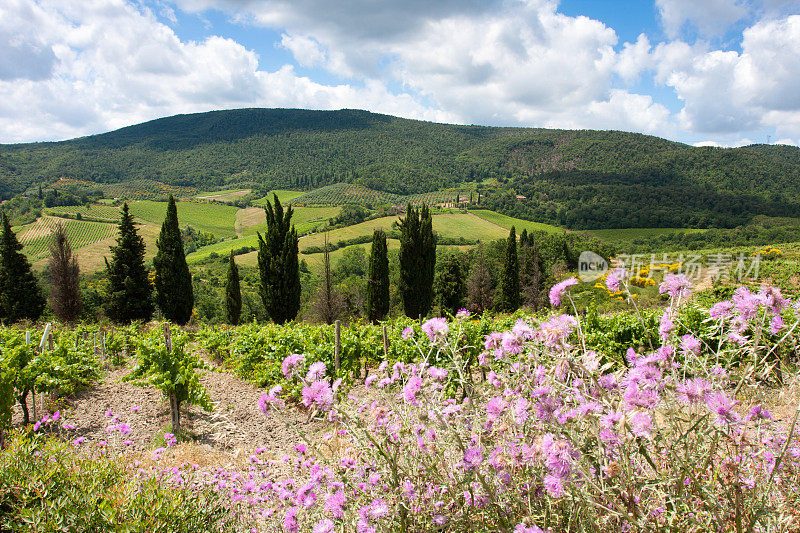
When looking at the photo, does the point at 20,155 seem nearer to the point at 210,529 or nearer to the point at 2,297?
the point at 2,297

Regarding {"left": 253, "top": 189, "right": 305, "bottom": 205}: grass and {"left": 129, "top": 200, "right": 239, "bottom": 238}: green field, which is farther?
{"left": 253, "top": 189, "right": 305, "bottom": 205}: grass

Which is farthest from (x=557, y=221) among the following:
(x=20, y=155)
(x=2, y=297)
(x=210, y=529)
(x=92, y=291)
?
(x=20, y=155)

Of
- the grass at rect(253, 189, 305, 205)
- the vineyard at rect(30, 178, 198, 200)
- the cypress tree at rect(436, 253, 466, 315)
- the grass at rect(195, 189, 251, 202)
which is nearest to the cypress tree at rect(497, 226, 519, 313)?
the cypress tree at rect(436, 253, 466, 315)

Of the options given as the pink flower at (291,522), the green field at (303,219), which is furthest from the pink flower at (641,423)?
the green field at (303,219)

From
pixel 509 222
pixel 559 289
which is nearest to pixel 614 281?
pixel 559 289

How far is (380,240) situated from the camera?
90.5 ft

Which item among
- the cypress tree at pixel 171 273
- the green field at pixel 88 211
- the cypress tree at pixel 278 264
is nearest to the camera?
the cypress tree at pixel 278 264

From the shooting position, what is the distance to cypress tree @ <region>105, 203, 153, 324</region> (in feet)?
82.9

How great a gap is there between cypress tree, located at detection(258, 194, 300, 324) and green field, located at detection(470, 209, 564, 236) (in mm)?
60190

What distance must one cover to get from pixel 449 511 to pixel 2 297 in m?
35.1

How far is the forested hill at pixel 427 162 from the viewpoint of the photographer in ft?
270

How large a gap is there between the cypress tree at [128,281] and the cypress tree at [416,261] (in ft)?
51.6

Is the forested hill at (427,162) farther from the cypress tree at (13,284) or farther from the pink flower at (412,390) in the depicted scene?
the pink flower at (412,390)

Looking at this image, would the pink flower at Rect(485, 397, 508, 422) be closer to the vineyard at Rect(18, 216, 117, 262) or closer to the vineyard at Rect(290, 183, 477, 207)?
the vineyard at Rect(18, 216, 117, 262)
